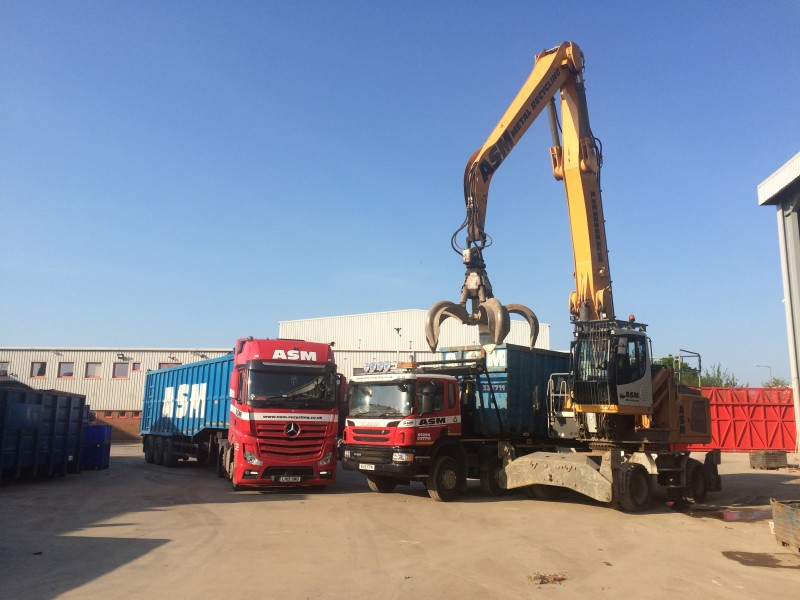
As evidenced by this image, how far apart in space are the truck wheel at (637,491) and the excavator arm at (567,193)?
11.7ft

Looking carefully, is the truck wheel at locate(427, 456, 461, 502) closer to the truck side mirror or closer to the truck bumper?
the truck bumper

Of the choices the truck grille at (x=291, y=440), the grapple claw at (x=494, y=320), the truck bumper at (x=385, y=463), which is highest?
the grapple claw at (x=494, y=320)

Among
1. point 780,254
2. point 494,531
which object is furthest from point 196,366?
point 780,254

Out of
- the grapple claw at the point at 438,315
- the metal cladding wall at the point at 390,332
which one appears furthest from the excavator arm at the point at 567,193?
the metal cladding wall at the point at 390,332

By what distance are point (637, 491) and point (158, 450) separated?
16716 millimetres

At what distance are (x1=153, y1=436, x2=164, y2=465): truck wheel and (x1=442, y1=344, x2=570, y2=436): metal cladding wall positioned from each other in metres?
12.1

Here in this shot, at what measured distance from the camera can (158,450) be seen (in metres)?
22.6

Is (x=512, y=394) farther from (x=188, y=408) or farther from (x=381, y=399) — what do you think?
(x=188, y=408)

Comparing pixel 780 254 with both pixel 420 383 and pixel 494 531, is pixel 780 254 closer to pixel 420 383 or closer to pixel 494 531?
pixel 420 383

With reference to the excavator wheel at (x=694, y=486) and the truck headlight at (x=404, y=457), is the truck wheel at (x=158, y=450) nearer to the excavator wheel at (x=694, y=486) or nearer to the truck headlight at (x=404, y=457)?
the truck headlight at (x=404, y=457)

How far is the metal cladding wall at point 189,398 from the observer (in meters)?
→ 17.7

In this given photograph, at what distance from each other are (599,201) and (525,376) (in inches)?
183

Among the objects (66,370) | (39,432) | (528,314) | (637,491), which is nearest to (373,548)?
(637,491)

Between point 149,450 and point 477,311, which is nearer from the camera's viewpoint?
point 477,311
